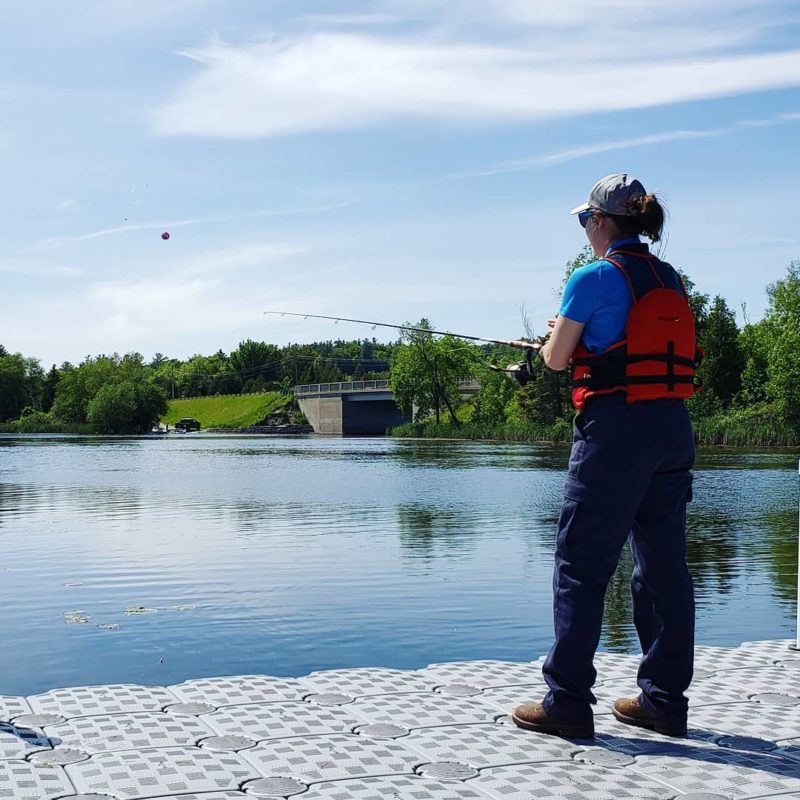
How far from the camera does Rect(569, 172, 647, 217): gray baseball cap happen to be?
4.60 meters

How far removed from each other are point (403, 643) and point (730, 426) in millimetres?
53161

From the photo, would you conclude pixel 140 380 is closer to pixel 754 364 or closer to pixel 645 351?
pixel 754 364

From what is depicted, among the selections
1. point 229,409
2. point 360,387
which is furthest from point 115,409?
point 229,409

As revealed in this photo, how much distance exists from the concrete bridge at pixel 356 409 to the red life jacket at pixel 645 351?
98.2 metres

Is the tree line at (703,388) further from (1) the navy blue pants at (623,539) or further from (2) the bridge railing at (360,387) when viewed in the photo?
(1) the navy blue pants at (623,539)

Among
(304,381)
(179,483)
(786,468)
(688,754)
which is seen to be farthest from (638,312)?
(304,381)

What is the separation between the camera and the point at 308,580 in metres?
10.5

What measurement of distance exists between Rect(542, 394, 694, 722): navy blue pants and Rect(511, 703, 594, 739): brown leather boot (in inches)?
1.3

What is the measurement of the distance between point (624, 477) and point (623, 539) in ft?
0.78

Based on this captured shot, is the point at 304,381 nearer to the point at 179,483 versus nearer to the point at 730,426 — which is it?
the point at 730,426

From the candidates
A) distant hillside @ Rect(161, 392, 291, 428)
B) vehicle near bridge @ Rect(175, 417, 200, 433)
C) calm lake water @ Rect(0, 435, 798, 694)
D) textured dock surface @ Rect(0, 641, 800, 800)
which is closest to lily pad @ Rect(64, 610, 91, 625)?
calm lake water @ Rect(0, 435, 798, 694)

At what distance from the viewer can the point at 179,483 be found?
94.3ft

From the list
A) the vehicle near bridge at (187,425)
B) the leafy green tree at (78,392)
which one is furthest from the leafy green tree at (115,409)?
the vehicle near bridge at (187,425)

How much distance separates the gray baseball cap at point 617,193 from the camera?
460 centimetres
